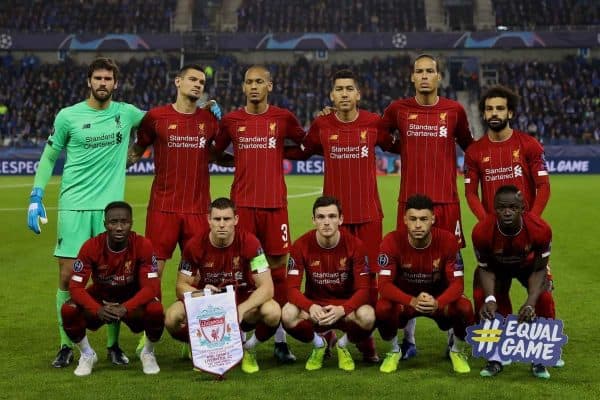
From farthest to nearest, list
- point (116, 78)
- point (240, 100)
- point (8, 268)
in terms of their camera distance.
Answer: point (240, 100)
point (8, 268)
point (116, 78)

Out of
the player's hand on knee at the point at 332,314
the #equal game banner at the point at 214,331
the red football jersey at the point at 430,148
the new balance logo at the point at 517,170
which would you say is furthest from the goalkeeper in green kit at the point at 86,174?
the new balance logo at the point at 517,170

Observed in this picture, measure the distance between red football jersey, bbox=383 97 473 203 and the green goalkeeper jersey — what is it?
90.4 inches

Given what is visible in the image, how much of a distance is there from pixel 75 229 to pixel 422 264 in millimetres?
2652

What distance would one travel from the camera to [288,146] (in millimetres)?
7695

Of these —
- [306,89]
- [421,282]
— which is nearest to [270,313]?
[421,282]

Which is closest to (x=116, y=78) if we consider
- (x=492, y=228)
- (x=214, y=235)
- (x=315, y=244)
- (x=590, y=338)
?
(x=214, y=235)

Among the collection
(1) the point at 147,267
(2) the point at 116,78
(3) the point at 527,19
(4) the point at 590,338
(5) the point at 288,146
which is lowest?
(4) the point at 590,338

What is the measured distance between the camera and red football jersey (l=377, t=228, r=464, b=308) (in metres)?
6.52

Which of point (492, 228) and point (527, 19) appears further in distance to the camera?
point (527, 19)

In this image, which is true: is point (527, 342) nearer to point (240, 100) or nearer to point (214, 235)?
point (214, 235)

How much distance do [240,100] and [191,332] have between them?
103 ft

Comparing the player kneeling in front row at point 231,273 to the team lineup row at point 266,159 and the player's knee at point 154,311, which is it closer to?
the player's knee at point 154,311

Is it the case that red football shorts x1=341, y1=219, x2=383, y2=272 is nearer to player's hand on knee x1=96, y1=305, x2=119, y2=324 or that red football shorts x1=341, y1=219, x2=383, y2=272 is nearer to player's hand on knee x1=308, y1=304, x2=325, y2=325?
player's hand on knee x1=308, y1=304, x2=325, y2=325

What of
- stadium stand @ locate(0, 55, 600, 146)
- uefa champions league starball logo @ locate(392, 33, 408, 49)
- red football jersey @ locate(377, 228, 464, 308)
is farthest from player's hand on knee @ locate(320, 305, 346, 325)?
uefa champions league starball logo @ locate(392, 33, 408, 49)
